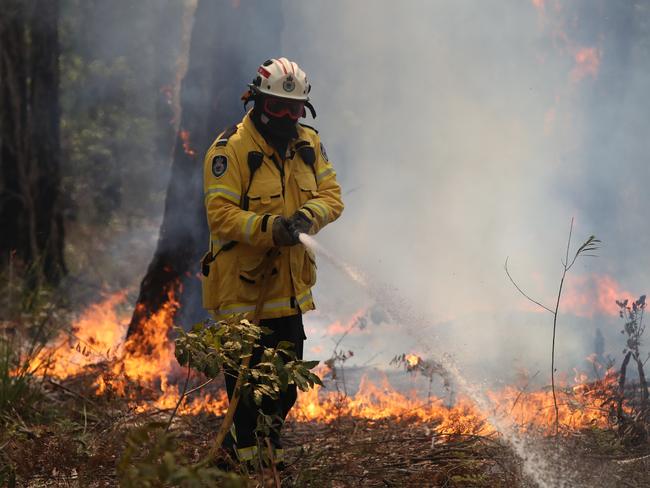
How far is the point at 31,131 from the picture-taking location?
12.4 m

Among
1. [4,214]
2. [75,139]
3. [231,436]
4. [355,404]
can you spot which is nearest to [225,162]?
[231,436]

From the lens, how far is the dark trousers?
4.05m

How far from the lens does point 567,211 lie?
10000mm

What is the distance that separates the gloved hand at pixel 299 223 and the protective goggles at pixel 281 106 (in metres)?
0.55

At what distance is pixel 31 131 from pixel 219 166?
932 centimetres

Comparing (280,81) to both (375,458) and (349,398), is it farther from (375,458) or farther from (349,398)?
(349,398)

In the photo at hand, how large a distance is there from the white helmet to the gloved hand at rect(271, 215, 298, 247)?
0.70 metres

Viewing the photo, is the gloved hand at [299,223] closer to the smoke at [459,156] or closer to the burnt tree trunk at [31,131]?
the smoke at [459,156]

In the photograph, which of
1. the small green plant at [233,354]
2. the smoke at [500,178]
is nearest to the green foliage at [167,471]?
the small green plant at [233,354]

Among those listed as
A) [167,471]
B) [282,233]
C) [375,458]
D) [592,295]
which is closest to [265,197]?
[282,233]

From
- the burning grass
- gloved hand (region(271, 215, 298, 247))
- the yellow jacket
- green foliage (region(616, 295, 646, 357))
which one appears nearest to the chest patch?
the yellow jacket

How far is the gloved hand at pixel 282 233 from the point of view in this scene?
12.6 ft

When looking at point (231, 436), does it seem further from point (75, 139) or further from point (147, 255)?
point (75, 139)

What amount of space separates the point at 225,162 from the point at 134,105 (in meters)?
18.6
